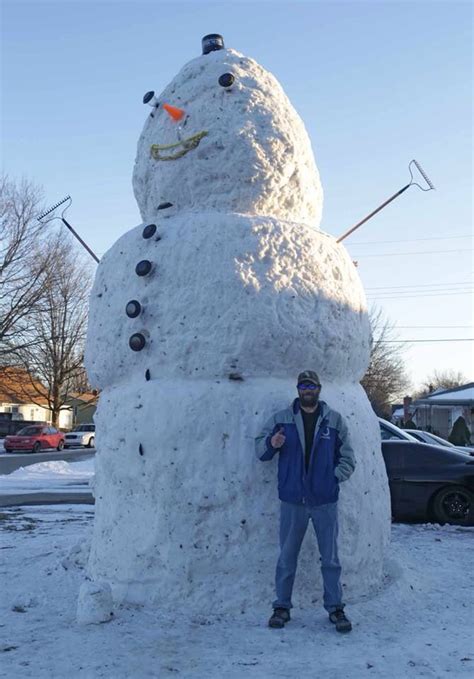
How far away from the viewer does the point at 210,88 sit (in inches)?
205

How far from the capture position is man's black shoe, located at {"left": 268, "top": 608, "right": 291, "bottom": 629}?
406cm

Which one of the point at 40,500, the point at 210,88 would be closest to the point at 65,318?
the point at 40,500

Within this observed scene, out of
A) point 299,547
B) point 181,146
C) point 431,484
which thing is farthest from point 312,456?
point 431,484

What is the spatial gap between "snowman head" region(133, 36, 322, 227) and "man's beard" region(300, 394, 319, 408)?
1.56m

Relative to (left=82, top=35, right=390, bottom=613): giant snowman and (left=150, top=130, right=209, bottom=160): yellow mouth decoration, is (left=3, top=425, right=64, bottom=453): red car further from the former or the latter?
(left=150, top=130, right=209, bottom=160): yellow mouth decoration

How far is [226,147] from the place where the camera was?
16.4ft

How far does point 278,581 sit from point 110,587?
111cm

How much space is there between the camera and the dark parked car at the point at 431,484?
892 centimetres

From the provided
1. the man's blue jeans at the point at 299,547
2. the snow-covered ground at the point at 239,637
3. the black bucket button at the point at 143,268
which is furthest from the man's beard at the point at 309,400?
the black bucket button at the point at 143,268

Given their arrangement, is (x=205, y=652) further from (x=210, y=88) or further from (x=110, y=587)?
(x=210, y=88)

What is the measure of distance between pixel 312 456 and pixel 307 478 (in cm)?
14

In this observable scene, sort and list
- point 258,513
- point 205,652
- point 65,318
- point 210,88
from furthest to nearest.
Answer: point 65,318, point 210,88, point 258,513, point 205,652

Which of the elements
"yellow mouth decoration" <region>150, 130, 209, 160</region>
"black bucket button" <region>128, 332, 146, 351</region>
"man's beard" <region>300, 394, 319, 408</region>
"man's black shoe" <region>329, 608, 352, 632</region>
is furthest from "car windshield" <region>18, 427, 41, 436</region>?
"man's black shoe" <region>329, 608, 352, 632</region>

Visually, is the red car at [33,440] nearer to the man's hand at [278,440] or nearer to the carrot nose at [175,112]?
the carrot nose at [175,112]
